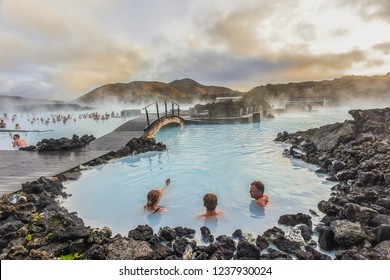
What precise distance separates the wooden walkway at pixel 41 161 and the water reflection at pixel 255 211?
3.51 m

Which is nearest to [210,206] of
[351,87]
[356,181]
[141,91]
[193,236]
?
[193,236]

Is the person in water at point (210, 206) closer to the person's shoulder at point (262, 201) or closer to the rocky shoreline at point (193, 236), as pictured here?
the rocky shoreline at point (193, 236)

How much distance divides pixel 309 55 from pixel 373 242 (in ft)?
8.61

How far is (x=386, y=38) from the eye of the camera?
3.81m

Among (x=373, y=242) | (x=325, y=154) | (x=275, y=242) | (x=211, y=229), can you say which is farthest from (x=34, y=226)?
(x=325, y=154)

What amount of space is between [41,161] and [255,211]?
195 inches

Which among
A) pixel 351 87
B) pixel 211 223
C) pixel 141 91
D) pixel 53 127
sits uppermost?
pixel 141 91

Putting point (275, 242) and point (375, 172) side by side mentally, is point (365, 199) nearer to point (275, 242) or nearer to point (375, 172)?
point (375, 172)

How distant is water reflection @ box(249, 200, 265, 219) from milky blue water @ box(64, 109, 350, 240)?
1 centimetres

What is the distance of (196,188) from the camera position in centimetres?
557

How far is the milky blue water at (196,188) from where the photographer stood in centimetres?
401

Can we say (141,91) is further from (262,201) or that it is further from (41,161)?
(262,201)

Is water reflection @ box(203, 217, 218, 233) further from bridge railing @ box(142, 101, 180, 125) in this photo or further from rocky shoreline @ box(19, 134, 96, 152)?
bridge railing @ box(142, 101, 180, 125)

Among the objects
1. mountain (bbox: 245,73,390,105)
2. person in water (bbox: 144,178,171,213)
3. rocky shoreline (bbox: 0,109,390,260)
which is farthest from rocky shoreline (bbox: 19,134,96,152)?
mountain (bbox: 245,73,390,105)
